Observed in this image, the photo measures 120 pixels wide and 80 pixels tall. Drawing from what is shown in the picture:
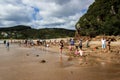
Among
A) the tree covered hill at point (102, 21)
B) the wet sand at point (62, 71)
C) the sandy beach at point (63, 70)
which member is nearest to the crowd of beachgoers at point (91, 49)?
the sandy beach at point (63, 70)

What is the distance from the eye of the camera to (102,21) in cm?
7144

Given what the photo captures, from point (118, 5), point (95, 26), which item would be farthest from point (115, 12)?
point (95, 26)

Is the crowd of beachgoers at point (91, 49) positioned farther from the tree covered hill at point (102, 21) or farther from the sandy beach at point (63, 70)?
the tree covered hill at point (102, 21)

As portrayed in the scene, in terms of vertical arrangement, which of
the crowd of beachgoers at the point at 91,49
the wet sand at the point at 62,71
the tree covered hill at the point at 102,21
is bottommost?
the wet sand at the point at 62,71

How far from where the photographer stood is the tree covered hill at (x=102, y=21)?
60378 mm

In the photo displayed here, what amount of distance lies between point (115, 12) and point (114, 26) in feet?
40.6

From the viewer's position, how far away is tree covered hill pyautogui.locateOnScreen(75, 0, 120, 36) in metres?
60.4

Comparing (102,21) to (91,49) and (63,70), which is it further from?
(63,70)

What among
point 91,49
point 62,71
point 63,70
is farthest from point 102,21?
point 62,71

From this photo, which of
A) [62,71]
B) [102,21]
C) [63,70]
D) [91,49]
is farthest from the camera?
[102,21]

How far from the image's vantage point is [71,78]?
12500 mm

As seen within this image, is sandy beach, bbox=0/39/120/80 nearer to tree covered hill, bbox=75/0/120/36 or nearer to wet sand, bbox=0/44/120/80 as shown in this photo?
wet sand, bbox=0/44/120/80

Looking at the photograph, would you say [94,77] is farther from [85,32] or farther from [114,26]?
[85,32]

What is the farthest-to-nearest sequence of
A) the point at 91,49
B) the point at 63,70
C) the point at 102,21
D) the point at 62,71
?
the point at 102,21, the point at 91,49, the point at 63,70, the point at 62,71
